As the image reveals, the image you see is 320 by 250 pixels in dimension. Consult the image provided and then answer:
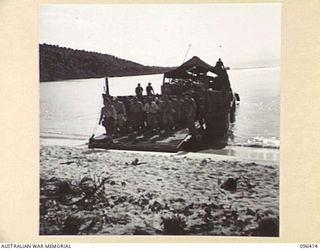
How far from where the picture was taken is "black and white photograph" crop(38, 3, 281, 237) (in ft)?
2.81

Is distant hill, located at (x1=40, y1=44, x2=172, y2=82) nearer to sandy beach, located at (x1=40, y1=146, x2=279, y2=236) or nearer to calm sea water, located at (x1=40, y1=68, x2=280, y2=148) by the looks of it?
calm sea water, located at (x1=40, y1=68, x2=280, y2=148)

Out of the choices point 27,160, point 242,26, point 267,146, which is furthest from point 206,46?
point 27,160

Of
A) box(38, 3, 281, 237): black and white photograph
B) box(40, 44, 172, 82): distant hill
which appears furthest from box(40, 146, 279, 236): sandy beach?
box(40, 44, 172, 82): distant hill

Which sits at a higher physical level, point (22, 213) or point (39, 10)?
point (39, 10)

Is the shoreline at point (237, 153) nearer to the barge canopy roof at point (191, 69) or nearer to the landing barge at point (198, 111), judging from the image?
the landing barge at point (198, 111)

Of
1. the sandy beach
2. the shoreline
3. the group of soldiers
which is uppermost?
the group of soldiers

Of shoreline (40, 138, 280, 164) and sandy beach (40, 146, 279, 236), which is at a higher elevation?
shoreline (40, 138, 280, 164)

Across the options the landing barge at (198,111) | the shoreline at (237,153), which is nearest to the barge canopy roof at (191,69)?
the landing barge at (198,111)

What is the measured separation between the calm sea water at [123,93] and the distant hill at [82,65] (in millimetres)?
10

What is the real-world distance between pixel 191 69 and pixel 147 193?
0.22 meters

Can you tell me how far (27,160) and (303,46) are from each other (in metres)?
0.49

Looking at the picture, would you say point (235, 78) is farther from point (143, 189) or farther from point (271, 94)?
point (143, 189)

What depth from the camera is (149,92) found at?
2.86ft

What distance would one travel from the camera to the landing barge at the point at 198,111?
0.86 m
